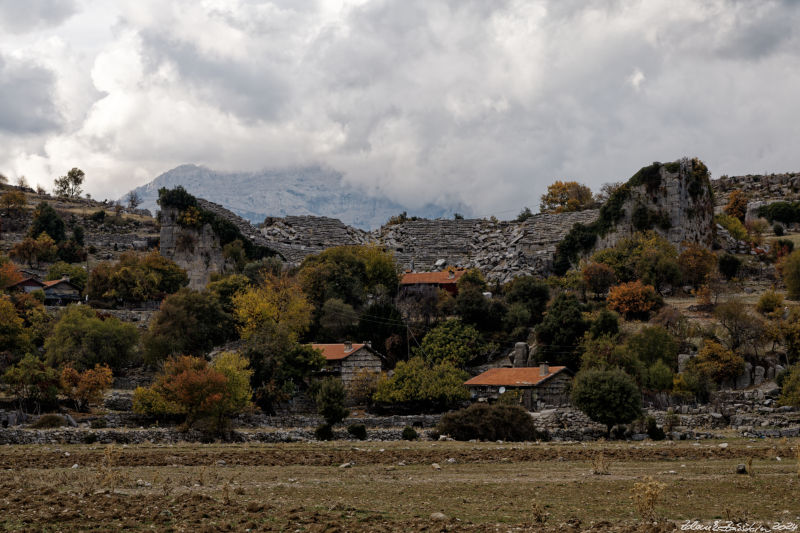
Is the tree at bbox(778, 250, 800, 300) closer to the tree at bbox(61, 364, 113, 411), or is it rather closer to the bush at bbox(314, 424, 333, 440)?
the bush at bbox(314, 424, 333, 440)

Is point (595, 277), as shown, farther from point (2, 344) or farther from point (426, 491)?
point (426, 491)

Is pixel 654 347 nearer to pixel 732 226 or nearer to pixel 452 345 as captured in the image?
pixel 452 345

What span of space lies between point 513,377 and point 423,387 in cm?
542

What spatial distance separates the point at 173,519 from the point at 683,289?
59404mm

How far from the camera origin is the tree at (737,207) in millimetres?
108938

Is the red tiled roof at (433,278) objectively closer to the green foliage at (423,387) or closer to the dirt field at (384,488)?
the green foliage at (423,387)

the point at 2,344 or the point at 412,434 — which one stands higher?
the point at 2,344

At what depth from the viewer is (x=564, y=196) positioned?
4284 inches

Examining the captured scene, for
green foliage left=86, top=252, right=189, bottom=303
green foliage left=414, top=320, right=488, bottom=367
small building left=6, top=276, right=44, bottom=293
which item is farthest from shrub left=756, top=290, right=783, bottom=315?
small building left=6, top=276, right=44, bottom=293

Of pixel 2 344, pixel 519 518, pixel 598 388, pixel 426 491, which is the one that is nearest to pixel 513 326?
pixel 598 388

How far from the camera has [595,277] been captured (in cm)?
6506

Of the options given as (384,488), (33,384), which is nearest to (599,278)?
(33,384)

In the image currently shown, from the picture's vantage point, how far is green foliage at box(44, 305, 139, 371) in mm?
50625

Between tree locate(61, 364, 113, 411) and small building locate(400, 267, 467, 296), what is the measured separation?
2908 centimetres
